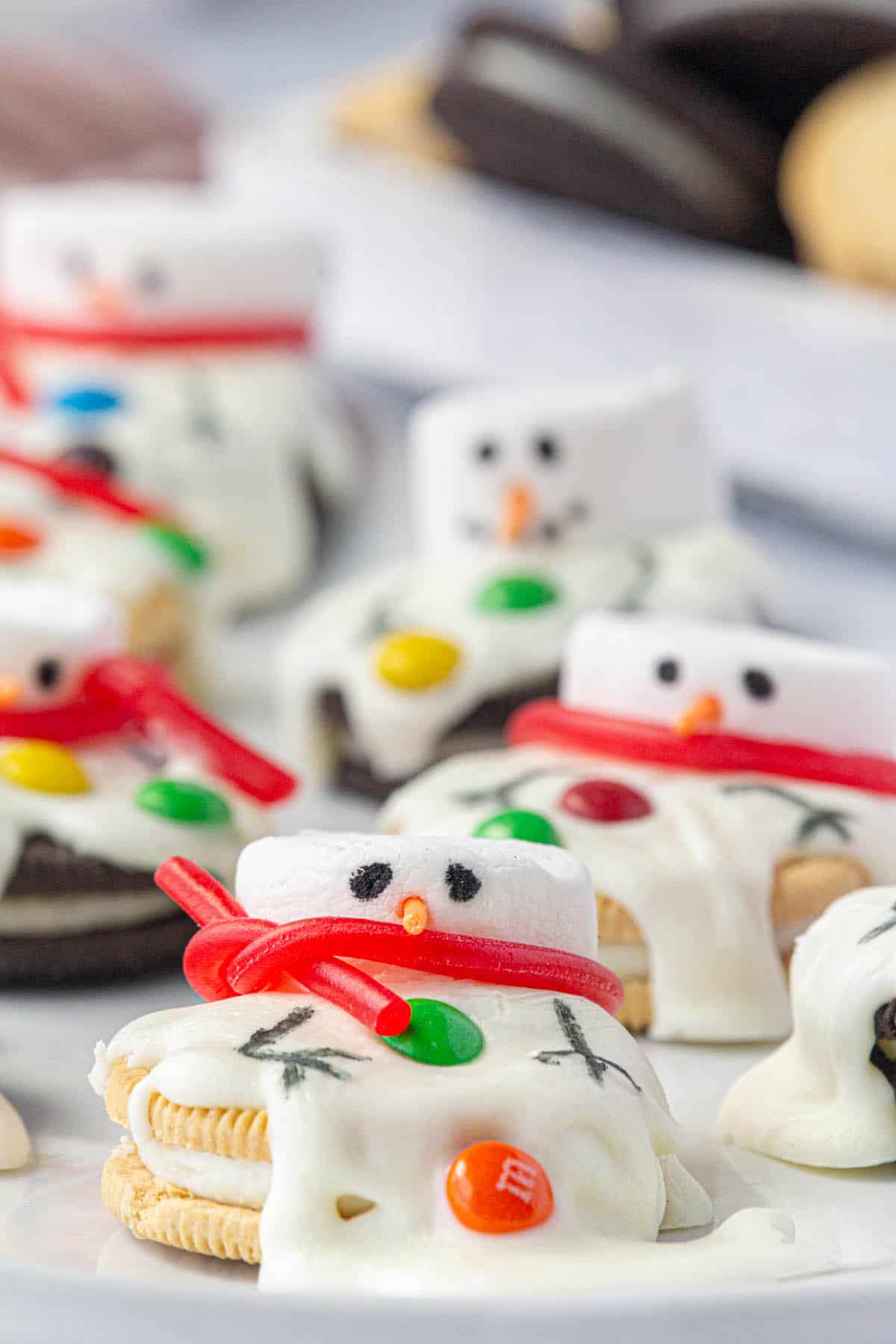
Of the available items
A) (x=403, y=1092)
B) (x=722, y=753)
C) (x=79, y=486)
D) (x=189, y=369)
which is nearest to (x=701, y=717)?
(x=722, y=753)

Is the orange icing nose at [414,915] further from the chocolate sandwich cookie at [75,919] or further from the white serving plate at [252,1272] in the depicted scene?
the chocolate sandwich cookie at [75,919]

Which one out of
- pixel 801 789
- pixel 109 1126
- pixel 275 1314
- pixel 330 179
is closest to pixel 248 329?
pixel 330 179

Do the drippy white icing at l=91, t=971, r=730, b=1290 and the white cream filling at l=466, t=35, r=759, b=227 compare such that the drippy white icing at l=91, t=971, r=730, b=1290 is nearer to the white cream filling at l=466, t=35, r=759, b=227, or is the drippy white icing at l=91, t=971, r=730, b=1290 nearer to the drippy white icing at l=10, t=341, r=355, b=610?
the drippy white icing at l=10, t=341, r=355, b=610

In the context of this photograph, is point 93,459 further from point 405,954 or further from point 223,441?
point 405,954

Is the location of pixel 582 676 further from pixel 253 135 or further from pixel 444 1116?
pixel 253 135

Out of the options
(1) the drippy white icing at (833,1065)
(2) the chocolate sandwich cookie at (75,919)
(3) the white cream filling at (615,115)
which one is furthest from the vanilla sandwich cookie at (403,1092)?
(3) the white cream filling at (615,115)

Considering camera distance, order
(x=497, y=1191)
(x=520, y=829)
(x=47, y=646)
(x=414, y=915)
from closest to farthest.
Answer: (x=497, y=1191)
(x=414, y=915)
(x=520, y=829)
(x=47, y=646)
